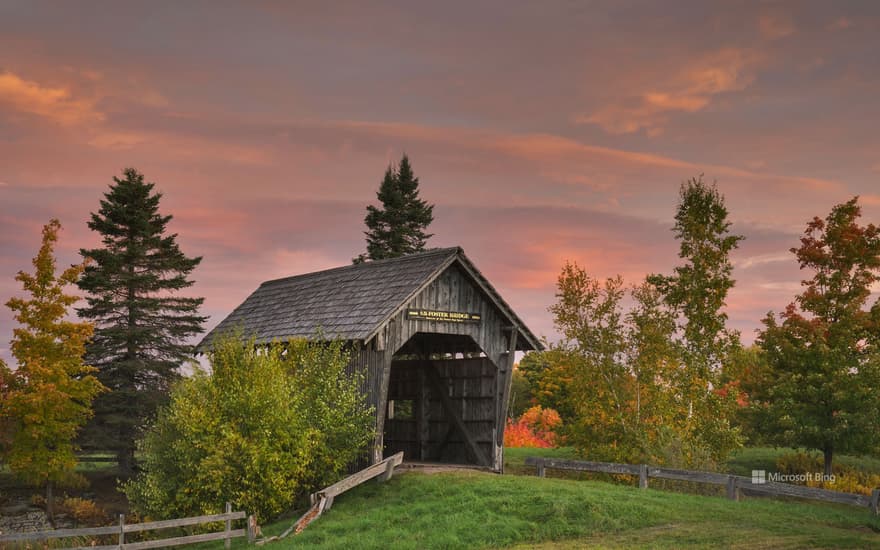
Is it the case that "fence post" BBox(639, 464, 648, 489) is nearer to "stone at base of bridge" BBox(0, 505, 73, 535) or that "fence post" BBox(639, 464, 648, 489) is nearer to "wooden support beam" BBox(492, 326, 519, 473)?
"wooden support beam" BBox(492, 326, 519, 473)

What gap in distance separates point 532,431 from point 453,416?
17.5 metres

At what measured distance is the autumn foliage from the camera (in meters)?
41.7

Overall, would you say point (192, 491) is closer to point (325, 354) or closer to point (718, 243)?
point (325, 354)

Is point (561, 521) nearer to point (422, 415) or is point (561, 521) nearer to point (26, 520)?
point (422, 415)

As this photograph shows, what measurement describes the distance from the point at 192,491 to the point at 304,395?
3.75 metres

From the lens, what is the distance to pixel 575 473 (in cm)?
2750

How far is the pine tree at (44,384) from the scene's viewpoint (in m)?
29.1

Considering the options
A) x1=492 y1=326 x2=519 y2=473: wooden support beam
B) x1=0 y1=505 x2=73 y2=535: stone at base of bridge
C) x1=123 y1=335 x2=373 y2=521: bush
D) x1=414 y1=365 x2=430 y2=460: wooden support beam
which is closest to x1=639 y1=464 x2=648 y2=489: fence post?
x1=492 y1=326 x2=519 y2=473: wooden support beam

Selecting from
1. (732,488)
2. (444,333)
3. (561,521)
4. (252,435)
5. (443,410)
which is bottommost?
(561,521)

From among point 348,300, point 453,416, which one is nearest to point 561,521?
point 453,416

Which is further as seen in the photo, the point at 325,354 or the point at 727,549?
the point at 325,354

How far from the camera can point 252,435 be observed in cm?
2116

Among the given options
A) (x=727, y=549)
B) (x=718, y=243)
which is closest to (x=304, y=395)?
(x=727, y=549)

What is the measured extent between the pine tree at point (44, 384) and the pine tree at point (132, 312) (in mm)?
3985
